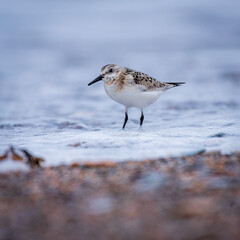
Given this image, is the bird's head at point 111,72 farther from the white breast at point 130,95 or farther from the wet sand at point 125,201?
the wet sand at point 125,201

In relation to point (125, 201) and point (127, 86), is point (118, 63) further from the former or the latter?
point (125, 201)

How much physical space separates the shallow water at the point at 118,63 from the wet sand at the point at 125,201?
1.52 ft

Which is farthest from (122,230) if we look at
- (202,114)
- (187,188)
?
(202,114)

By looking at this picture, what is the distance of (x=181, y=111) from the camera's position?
6.69 meters

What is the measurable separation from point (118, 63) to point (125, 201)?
10.4 meters

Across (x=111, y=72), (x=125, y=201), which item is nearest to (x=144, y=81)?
(x=111, y=72)

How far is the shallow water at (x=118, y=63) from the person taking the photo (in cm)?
420

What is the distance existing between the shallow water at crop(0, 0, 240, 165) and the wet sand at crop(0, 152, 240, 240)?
0.46m

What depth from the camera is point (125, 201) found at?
252 cm

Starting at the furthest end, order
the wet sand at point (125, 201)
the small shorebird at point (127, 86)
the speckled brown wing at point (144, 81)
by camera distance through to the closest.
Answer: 1. the speckled brown wing at point (144, 81)
2. the small shorebird at point (127, 86)
3. the wet sand at point (125, 201)

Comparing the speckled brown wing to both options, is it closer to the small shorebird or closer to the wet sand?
the small shorebird

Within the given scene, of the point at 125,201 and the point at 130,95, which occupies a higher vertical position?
the point at 130,95

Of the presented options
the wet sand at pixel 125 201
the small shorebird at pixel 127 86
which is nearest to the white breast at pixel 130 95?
the small shorebird at pixel 127 86

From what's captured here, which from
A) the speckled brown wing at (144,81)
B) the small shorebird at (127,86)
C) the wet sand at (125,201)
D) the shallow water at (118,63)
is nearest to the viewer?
the wet sand at (125,201)
